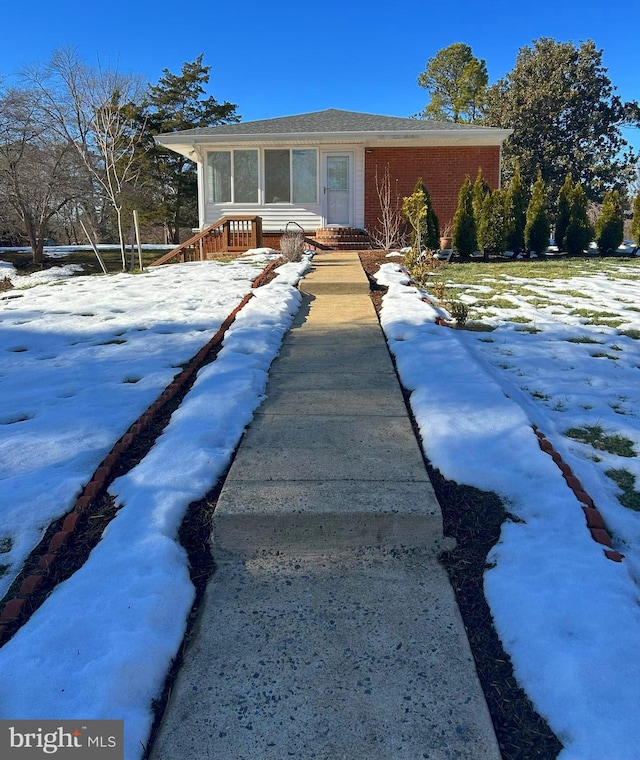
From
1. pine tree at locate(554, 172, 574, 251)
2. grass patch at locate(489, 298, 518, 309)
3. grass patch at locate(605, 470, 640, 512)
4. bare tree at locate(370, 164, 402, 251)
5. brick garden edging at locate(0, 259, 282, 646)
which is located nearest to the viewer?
brick garden edging at locate(0, 259, 282, 646)

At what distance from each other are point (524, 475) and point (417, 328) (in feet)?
8.62

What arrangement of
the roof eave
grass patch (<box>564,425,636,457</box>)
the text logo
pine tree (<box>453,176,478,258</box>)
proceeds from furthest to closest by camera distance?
the roof eave
pine tree (<box>453,176,478,258</box>)
grass patch (<box>564,425,636,457</box>)
the text logo

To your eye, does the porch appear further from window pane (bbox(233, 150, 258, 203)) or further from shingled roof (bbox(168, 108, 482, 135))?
shingled roof (bbox(168, 108, 482, 135))

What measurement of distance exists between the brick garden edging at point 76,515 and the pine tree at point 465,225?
8437 mm

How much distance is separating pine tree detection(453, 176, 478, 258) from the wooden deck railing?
4413mm

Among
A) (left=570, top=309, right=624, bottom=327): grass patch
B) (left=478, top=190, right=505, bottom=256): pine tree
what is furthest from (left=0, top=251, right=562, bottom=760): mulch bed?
(left=478, top=190, right=505, bottom=256): pine tree

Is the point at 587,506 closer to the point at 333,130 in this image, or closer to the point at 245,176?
the point at 333,130

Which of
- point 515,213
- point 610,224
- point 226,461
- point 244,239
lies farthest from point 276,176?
point 226,461

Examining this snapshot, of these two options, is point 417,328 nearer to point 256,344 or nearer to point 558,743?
point 256,344

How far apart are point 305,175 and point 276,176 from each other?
0.79 meters

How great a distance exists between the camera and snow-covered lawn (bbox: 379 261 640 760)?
5.33 feet

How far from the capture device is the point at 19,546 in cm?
229

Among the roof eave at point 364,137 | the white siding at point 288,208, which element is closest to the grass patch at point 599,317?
the roof eave at point 364,137

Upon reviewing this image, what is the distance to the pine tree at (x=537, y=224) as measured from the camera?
472 inches
